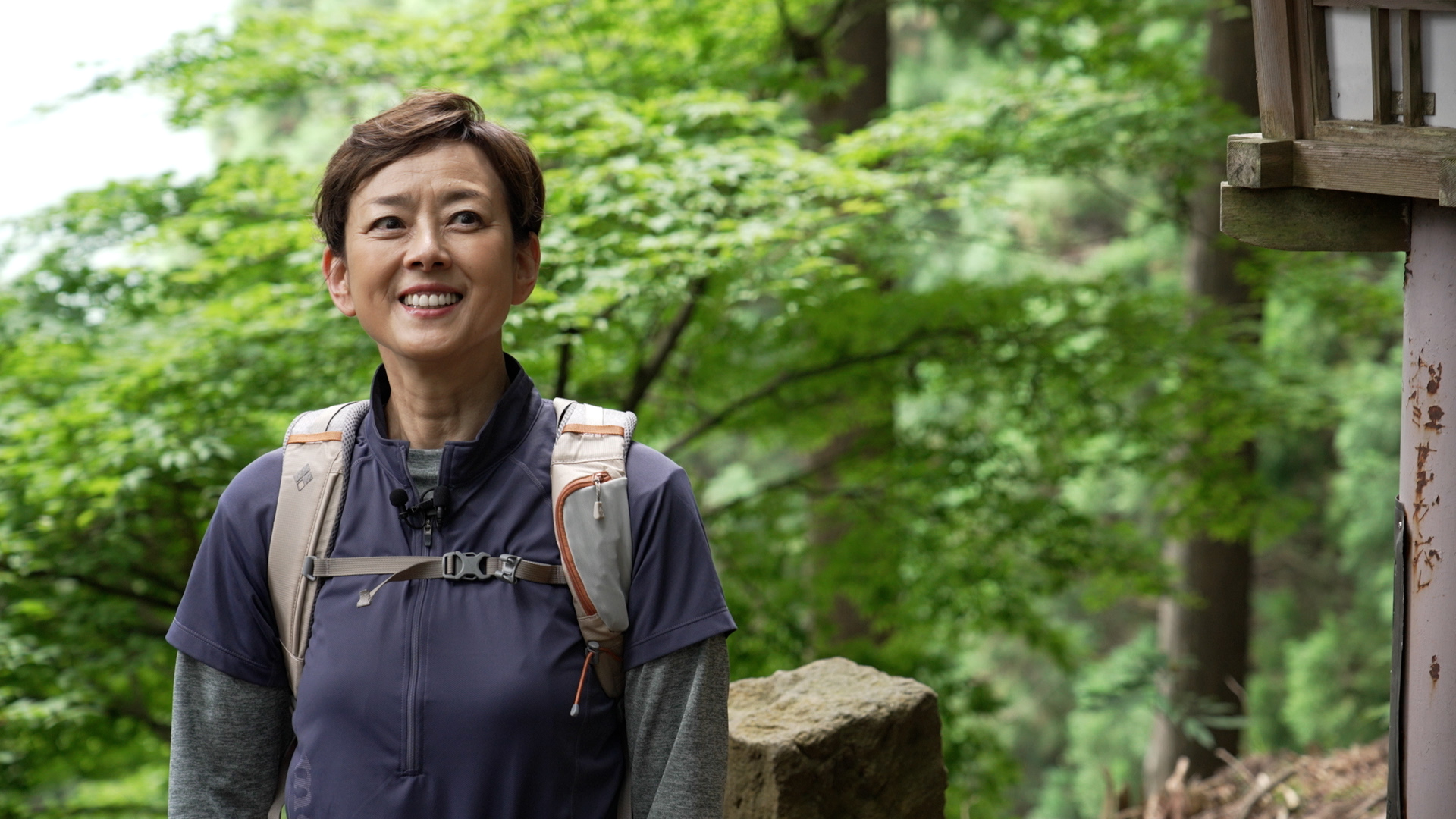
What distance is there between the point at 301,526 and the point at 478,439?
0.24 m

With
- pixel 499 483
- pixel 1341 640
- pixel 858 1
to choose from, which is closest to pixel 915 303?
pixel 858 1

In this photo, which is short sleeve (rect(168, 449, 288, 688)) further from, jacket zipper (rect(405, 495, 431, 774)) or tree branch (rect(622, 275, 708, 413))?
tree branch (rect(622, 275, 708, 413))

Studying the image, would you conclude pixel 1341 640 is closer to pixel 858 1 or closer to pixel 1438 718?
pixel 858 1

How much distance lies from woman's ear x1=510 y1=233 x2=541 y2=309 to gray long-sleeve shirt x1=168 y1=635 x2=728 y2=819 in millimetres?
508

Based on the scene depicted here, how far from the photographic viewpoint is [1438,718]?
2365 mm

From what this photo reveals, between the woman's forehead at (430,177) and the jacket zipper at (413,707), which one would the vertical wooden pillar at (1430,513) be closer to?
the woman's forehead at (430,177)

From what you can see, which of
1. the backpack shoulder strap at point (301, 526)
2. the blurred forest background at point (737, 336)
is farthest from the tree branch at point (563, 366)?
the backpack shoulder strap at point (301, 526)

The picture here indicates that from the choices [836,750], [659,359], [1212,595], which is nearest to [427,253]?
[836,750]

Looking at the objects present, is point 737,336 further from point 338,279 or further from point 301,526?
point 301,526

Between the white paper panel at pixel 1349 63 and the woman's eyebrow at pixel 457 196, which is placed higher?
the white paper panel at pixel 1349 63

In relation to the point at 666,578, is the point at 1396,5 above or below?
above

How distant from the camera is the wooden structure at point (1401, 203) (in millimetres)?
2289

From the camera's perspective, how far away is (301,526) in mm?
1408

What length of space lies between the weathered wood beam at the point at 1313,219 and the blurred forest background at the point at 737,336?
152 centimetres
